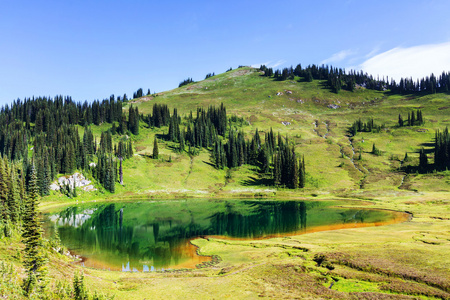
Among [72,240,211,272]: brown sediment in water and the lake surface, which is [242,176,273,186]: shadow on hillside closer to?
the lake surface

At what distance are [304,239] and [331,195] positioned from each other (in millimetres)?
72627

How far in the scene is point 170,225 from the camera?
64938 millimetres

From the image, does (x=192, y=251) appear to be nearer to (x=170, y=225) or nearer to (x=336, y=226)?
(x=170, y=225)

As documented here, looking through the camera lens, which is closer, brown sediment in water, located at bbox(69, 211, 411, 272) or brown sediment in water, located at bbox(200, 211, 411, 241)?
brown sediment in water, located at bbox(69, 211, 411, 272)

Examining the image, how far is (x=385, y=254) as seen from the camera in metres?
→ 31.4

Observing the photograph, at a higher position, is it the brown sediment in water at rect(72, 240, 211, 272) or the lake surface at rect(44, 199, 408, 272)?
the brown sediment in water at rect(72, 240, 211, 272)

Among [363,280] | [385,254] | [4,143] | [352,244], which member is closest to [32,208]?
[363,280]

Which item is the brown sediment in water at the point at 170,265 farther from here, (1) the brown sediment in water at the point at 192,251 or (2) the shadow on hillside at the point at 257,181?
(2) the shadow on hillside at the point at 257,181

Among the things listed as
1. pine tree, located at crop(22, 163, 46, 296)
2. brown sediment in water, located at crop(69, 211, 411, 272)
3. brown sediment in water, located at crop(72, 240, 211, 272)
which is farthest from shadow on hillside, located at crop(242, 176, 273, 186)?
pine tree, located at crop(22, 163, 46, 296)

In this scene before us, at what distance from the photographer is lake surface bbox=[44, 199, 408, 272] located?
136 ft

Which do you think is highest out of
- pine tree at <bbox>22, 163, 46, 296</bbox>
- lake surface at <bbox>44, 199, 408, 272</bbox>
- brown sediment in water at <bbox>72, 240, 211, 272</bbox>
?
pine tree at <bbox>22, 163, 46, 296</bbox>

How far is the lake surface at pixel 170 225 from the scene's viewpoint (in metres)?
41.3

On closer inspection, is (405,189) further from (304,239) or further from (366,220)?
(304,239)

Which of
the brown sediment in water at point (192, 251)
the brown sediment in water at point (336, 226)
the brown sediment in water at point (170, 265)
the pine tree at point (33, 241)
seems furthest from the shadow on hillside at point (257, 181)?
the pine tree at point (33, 241)
